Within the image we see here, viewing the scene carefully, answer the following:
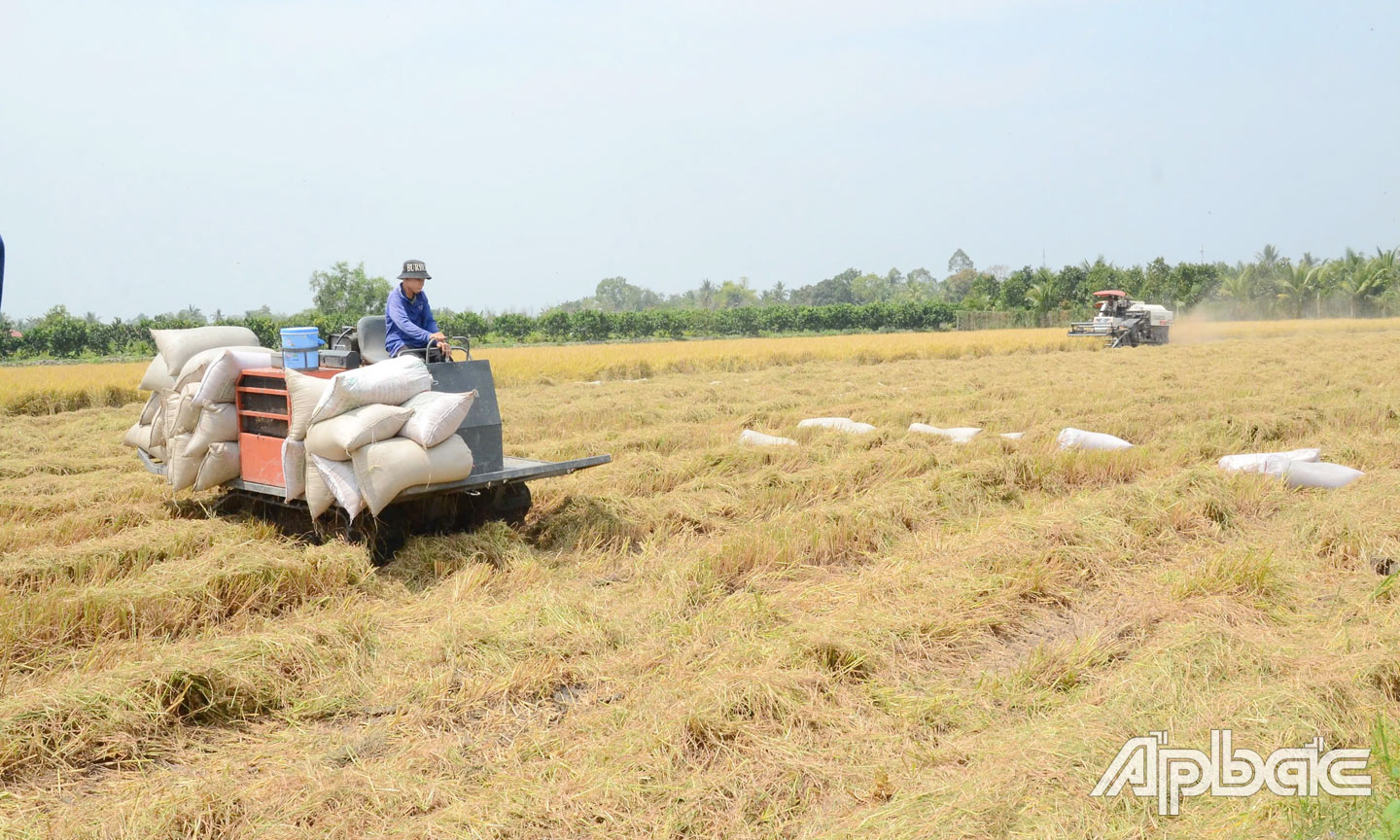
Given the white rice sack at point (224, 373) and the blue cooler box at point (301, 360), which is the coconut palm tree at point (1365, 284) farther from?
the white rice sack at point (224, 373)

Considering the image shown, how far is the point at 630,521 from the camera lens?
20.4ft

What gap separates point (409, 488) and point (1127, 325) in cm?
2483

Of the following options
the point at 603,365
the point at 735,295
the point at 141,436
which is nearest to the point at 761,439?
the point at 141,436

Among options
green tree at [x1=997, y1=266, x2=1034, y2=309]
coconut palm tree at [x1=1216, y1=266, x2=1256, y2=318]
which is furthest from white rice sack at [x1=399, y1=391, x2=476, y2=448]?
coconut palm tree at [x1=1216, y1=266, x2=1256, y2=318]

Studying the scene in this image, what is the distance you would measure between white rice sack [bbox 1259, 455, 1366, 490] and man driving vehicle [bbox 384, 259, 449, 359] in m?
5.73

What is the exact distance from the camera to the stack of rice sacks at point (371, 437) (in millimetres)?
5004

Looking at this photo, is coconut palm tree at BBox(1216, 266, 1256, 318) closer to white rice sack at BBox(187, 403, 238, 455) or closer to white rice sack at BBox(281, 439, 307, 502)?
white rice sack at BBox(187, 403, 238, 455)

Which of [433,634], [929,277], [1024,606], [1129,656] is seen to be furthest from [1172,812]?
[929,277]

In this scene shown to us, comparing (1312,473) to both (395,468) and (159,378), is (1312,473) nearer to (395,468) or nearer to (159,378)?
(395,468)

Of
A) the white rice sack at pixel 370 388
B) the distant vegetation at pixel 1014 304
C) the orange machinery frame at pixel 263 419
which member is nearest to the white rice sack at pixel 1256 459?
the white rice sack at pixel 370 388

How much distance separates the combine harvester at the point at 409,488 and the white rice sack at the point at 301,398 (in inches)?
5.6

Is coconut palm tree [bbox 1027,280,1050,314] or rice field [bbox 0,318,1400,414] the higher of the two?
coconut palm tree [bbox 1027,280,1050,314]

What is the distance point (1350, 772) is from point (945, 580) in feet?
6.68

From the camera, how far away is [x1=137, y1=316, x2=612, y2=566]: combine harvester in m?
5.48
